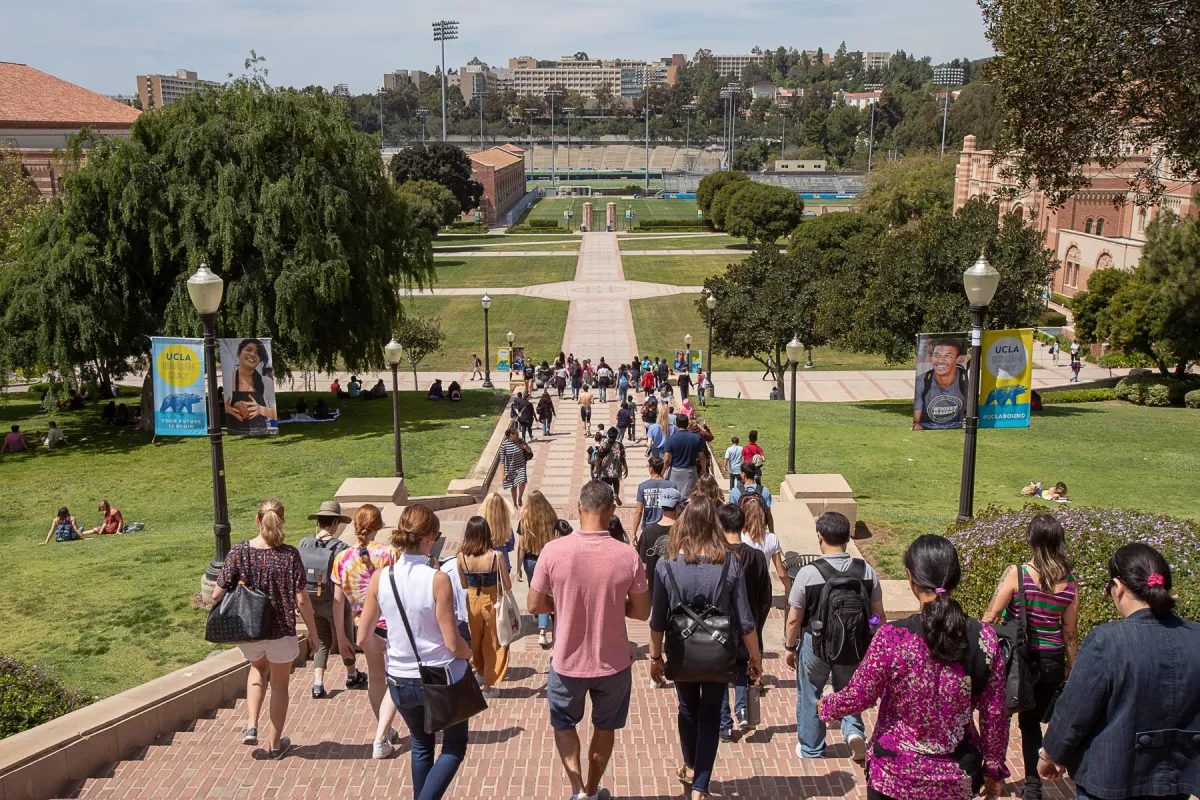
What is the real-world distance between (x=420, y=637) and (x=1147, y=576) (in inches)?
130

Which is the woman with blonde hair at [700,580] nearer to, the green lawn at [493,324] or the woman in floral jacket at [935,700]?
the woman in floral jacket at [935,700]

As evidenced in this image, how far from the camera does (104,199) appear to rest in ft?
83.2

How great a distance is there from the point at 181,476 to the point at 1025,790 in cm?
1867

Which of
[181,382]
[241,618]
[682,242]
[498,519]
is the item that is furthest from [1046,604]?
[682,242]

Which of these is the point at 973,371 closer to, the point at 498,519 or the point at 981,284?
the point at 981,284

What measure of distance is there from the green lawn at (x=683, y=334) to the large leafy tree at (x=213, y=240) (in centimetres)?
1722

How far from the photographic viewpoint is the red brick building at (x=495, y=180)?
105 metres

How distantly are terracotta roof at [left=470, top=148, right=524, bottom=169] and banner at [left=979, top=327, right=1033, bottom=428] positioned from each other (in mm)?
98545

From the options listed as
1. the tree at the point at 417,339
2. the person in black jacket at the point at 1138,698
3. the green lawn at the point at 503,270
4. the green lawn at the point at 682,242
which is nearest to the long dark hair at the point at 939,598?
the person in black jacket at the point at 1138,698

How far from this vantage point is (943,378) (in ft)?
35.6

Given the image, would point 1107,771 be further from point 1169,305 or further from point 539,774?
point 1169,305

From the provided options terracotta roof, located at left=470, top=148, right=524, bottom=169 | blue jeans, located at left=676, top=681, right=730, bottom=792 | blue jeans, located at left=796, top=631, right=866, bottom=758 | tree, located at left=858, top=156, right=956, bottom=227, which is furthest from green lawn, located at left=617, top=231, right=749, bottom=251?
blue jeans, located at left=676, top=681, right=730, bottom=792

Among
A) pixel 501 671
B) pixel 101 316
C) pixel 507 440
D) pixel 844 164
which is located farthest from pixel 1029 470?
pixel 844 164

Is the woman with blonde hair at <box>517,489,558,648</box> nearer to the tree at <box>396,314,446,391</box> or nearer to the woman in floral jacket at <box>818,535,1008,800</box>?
the woman in floral jacket at <box>818,535,1008,800</box>
